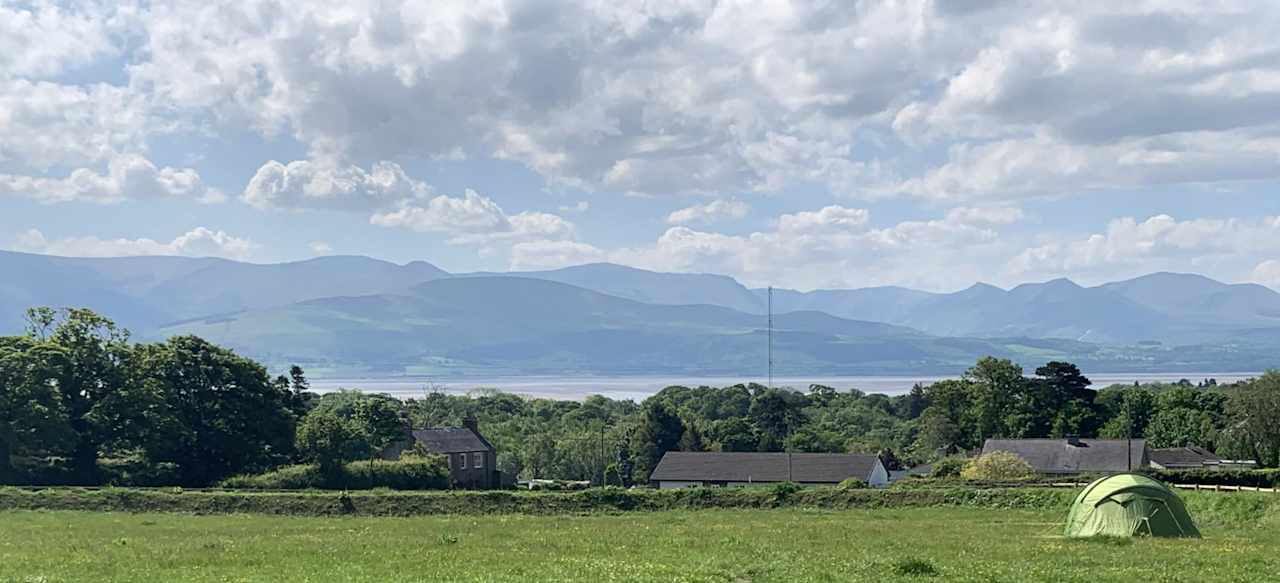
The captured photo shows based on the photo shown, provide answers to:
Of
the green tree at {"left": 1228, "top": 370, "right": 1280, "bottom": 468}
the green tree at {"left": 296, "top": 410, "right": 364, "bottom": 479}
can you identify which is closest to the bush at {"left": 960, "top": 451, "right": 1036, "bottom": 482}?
the green tree at {"left": 1228, "top": 370, "right": 1280, "bottom": 468}

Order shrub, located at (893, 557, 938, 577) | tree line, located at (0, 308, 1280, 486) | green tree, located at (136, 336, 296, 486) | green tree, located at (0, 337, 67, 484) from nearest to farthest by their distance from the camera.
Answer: shrub, located at (893, 557, 938, 577) < green tree, located at (0, 337, 67, 484) < tree line, located at (0, 308, 1280, 486) < green tree, located at (136, 336, 296, 486)

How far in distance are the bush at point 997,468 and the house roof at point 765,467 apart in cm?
1096

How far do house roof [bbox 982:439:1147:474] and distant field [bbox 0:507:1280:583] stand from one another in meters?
50.3

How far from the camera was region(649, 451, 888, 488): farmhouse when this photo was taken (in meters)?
95.9

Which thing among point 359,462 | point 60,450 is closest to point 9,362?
point 60,450

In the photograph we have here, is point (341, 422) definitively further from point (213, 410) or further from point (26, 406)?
point (26, 406)

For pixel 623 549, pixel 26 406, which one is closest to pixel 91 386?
pixel 26 406

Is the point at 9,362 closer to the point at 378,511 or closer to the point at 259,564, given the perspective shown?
the point at 378,511

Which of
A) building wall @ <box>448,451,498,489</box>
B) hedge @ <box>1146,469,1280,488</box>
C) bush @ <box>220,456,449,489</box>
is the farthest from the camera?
building wall @ <box>448,451,498,489</box>

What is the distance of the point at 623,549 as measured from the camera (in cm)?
3062

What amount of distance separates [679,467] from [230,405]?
40944 mm

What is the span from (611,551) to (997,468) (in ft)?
202

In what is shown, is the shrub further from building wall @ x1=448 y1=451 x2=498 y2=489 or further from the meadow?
building wall @ x1=448 y1=451 x2=498 y2=489

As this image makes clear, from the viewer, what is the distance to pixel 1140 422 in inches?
4587
